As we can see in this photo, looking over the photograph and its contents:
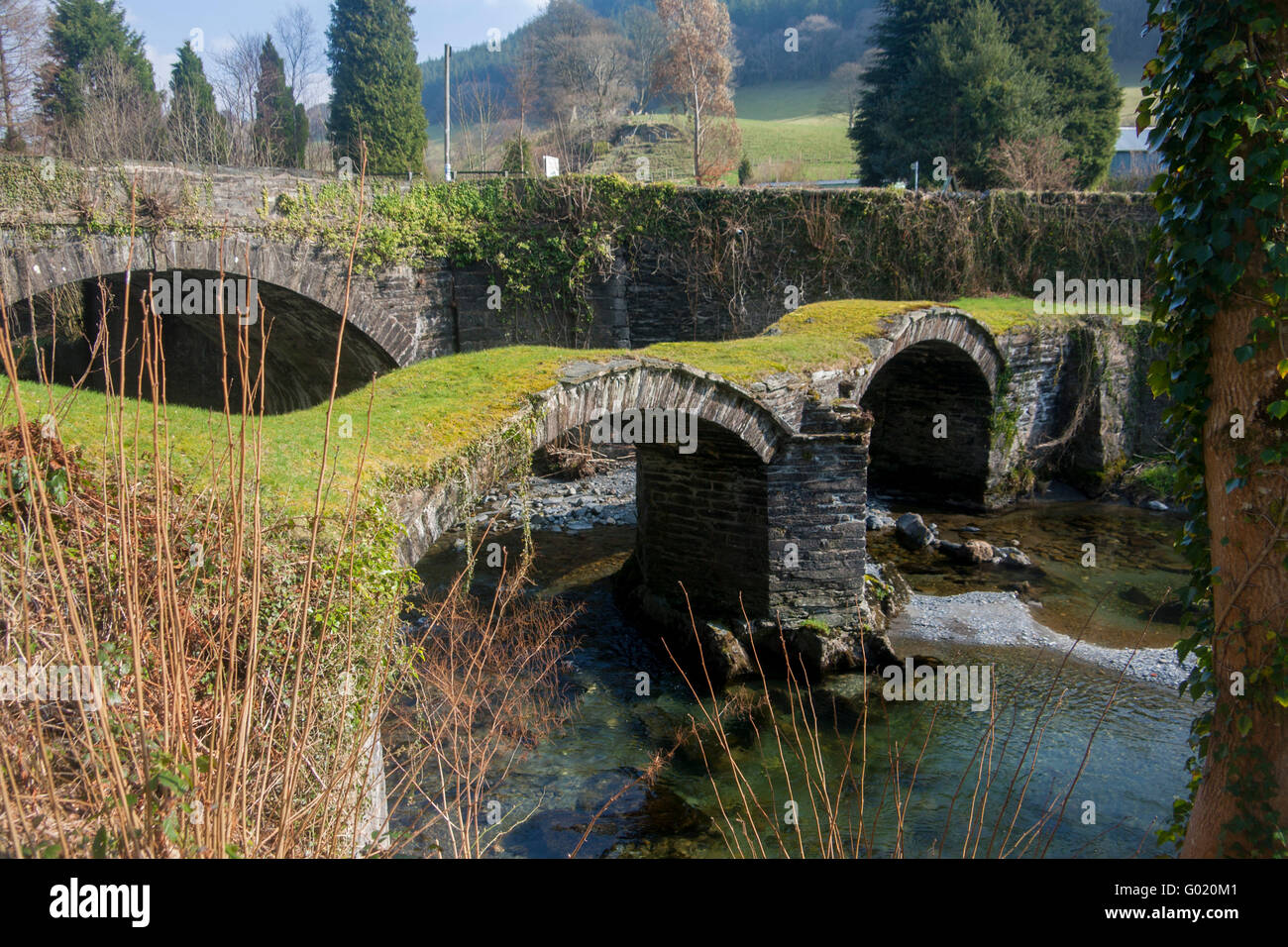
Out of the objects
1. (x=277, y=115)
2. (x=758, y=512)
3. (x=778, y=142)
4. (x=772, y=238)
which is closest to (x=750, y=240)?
(x=772, y=238)

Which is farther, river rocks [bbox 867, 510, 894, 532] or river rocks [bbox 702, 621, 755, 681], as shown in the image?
river rocks [bbox 867, 510, 894, 532]

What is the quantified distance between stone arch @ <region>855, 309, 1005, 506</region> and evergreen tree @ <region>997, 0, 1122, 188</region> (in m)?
12.2

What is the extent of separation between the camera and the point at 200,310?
1560 centimetres

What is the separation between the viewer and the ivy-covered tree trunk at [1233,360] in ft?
15.7

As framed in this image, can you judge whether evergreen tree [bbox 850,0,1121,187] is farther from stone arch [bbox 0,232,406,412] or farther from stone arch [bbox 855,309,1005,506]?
stone arch [bbox 0,232,406,412]

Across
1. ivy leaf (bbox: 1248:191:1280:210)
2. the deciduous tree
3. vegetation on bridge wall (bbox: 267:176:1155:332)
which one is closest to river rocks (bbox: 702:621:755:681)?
ivy leaf (bbox: 1248:191:1280:210)

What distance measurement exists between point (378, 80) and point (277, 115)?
9.96 ft

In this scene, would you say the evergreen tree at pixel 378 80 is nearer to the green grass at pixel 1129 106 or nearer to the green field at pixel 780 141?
the green field at pixel 780 141

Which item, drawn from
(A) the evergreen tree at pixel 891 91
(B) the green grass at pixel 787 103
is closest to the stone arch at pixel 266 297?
(A) the evergreen tree at pixel 891 91

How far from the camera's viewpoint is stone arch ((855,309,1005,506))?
16.1m

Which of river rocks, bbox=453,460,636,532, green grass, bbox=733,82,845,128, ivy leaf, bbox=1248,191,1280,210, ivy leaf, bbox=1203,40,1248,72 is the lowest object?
river rocks, bbox=453,460,636,532

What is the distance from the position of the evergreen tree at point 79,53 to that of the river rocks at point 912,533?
21016mm

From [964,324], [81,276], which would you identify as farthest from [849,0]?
[81,276]

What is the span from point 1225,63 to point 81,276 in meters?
13.0
